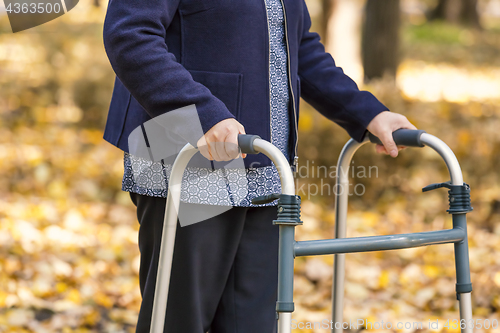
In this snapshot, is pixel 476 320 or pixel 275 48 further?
pixel 476 320

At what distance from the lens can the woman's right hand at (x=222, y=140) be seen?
124 cm

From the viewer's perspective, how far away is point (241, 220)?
151cm

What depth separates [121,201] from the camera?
4094mm

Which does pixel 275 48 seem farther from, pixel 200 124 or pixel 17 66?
pixel 17 66

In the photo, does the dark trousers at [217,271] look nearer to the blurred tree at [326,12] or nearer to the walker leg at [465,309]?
the walker leg at [465,309]

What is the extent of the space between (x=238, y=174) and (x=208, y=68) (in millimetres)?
307

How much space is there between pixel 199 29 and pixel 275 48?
0.76 ft

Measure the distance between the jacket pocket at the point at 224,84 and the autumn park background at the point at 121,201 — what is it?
1.63m

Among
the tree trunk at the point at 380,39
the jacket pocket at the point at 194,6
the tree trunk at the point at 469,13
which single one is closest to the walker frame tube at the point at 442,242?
the jacket pocket at the point at 194,6

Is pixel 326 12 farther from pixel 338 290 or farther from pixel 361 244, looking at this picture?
pixel 361 244

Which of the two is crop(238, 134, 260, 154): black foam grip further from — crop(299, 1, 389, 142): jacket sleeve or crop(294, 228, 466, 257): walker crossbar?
crop(299, 1, 389, 142): jacket sleeve

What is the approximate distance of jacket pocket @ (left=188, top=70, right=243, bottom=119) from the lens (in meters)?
1.40

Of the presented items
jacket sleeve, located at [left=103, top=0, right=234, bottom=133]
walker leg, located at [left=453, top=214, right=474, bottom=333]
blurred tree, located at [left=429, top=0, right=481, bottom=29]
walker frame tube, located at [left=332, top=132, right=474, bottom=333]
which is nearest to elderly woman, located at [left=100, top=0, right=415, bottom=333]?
jacket sleeve, located at [left=103, top=0, right=234, bottom=133]

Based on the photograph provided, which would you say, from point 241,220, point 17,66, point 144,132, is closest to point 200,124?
point 144,132
